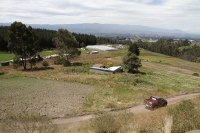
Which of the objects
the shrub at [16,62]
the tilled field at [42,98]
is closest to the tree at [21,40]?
the shrub at [16,62]

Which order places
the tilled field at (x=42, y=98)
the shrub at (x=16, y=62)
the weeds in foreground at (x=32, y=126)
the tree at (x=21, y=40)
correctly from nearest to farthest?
the weeds in foreground at (x=32, y=126)
the tilled field at (x=42, y=98)
the tree at (x=21, y=40)
the shrub at (x=16, y=62)

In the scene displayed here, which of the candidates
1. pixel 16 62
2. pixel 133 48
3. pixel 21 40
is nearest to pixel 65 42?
pixel 21 40

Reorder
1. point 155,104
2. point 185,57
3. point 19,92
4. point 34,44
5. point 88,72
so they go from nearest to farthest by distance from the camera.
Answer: point 155,104 < point 19,92 < point 88,72 < point 34,44 < point 185,57

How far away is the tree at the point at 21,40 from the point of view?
143 ft

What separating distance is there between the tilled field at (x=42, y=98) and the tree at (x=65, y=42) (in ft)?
78.7

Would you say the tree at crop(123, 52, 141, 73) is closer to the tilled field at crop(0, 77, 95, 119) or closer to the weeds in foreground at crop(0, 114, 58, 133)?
the tilled field at crop(0, 77, 95, 119)

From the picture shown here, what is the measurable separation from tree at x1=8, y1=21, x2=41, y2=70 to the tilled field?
16598mm

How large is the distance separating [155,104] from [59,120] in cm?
1080

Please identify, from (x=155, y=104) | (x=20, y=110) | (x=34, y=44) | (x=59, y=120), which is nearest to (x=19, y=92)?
(x=20, y=110)

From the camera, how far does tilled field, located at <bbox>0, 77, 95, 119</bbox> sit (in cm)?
1938

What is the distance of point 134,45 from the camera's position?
69.9 m

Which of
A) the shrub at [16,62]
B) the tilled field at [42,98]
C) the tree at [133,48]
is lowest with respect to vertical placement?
the tilled field at [42,98]

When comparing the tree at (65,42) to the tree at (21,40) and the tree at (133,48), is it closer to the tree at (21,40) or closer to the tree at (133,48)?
the tree at (21,40)

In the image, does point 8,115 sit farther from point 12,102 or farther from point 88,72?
point 88,72
